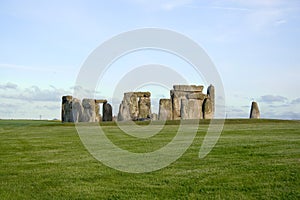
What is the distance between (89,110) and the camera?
45219 mm

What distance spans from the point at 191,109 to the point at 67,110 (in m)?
13.1

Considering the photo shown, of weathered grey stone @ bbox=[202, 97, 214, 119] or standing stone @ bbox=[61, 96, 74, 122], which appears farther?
standing stone @ bbox=[61, 96, 74, 122]

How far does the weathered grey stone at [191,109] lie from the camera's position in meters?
40.9

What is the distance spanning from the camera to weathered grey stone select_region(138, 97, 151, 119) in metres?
45.0

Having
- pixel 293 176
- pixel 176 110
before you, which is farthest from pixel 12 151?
pixel 176 110

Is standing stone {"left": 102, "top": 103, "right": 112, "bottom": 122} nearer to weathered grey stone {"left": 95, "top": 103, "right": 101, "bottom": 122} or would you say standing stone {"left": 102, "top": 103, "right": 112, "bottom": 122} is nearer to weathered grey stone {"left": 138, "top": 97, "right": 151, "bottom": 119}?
weathered grey stone {"left": 95, "top": 103, "right": 101, "bottom": 122}

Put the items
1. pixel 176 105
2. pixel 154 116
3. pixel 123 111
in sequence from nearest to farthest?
pixel 176 105, pixel 123 111, pixel 154 116

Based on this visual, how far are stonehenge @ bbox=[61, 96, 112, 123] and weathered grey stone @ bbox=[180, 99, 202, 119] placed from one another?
8452 mm

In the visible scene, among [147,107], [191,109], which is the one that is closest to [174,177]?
[191,109]

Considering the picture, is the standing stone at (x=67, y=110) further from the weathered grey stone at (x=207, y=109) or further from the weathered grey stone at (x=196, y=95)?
the weathered grey stone at (x=207, y=109)

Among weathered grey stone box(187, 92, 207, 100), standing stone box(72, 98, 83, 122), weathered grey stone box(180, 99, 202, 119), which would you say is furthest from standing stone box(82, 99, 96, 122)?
weathered grey stone box(187, 92, 207, 100)

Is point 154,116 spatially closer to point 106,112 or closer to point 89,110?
point 106,112

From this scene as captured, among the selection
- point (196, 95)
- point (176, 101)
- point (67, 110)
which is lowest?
point (67, 110)

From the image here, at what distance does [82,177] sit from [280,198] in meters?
4.99
